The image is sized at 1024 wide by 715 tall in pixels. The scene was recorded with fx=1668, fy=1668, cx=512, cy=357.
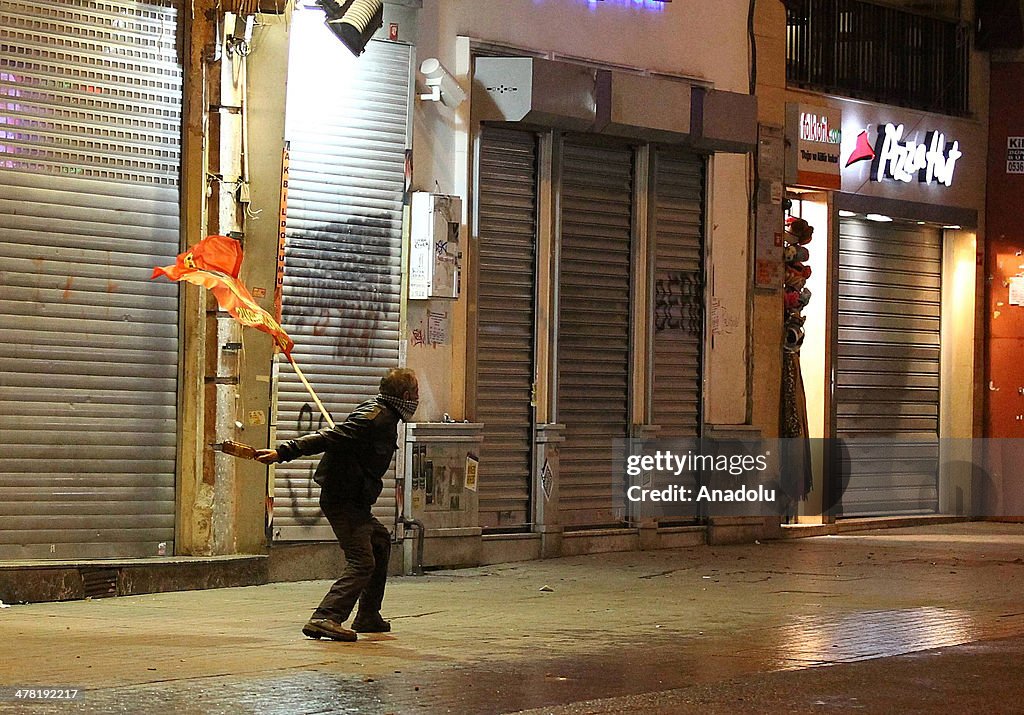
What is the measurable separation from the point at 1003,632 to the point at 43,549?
6.56 m

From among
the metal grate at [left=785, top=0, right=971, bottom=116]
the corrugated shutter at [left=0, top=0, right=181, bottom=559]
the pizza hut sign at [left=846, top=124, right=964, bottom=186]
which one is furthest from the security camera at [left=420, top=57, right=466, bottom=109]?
the pizza hut sign at [left=846, top=124, right=964, bottom=186]

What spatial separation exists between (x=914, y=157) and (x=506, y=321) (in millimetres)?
6791

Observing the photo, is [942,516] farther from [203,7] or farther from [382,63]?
[203,7]

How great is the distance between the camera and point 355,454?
9.95 meters

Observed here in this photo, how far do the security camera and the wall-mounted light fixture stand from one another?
0.94m

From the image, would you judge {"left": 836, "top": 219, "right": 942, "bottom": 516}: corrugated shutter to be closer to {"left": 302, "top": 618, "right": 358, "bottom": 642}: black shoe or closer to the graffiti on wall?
the graffiti on wall

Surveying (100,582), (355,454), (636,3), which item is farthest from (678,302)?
(355,454)

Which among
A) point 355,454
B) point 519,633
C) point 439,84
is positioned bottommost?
point 519,633

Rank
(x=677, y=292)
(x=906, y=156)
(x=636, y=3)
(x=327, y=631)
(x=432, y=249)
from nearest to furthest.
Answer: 1. (x=327, y=631)
2. (x=432, y=249)
3. (x=636, y=3)
4. (x=677, y=292)
5. (x=906, y=156)

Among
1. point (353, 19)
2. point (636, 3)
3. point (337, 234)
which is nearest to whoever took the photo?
point (353, 19)

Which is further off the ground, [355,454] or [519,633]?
[355,454]

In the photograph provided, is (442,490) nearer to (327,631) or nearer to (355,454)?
(355,454)

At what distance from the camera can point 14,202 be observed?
1166 centimetres

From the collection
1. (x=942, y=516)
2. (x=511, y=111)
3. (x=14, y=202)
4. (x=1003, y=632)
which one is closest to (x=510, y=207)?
(x=511, y=111)
